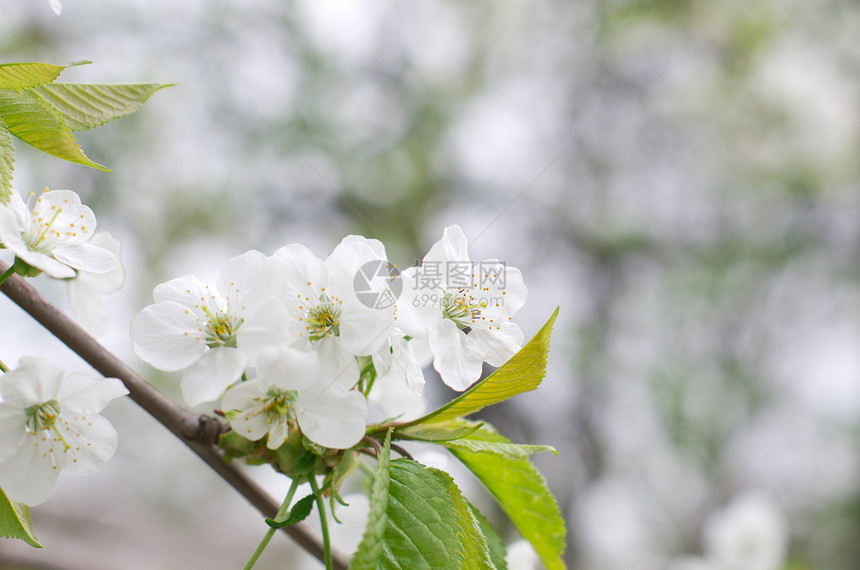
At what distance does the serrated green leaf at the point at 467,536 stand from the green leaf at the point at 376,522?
4 cm

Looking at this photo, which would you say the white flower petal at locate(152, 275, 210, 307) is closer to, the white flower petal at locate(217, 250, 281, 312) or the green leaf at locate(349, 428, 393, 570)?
the white flower petal at locate(217, 250, 281, 312)

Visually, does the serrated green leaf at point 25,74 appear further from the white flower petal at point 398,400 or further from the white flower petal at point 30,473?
the white flower petal at point 398,400

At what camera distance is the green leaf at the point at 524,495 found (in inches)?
16.2

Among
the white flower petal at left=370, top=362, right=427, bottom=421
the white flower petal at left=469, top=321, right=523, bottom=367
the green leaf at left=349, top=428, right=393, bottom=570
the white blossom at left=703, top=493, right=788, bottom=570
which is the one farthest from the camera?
the white blossom at left=703, top=493, right=788, bottom=570

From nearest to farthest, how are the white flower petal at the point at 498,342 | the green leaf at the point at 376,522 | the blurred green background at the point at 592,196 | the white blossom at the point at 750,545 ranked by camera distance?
the green leaf at the point at 376,522 → the white flower petal at the point at 498,342 → the white blossom at the point at 750,545 → the blurred green background at the point at 592,196

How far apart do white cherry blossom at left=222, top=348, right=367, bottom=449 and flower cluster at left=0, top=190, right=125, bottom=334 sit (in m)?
0.13

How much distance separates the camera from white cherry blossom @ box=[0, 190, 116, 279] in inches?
12.9

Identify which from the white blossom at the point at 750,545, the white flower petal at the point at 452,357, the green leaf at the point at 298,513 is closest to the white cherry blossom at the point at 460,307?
the white flower petal at the point at 452,357

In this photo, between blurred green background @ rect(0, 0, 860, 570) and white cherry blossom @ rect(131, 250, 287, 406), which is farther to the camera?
blurred green background @ rect(0, 0, 860, 570)

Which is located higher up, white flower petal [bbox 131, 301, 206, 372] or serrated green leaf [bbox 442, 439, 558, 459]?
serrated green leaf [bbox 442, 439, 558, 459]

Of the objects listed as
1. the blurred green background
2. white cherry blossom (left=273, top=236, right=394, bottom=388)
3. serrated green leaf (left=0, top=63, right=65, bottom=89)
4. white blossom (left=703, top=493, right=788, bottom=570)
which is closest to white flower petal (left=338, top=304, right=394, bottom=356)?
white cherry blossom (left=273, top=236, right=394, bottom=388)

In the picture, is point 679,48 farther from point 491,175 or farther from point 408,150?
point 408,150

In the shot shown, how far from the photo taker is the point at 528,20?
2625 millimetres

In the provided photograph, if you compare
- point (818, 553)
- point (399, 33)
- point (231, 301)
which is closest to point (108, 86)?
point (231, 301)
